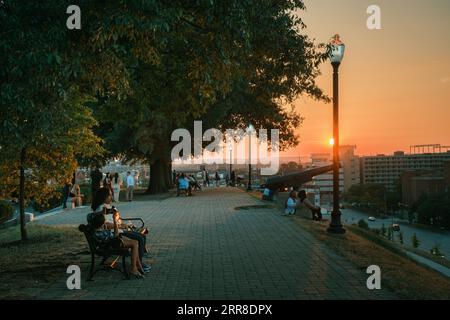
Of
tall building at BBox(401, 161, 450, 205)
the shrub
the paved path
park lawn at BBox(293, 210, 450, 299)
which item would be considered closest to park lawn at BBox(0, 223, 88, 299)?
the paved path

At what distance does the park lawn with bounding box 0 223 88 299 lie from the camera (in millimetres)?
7699

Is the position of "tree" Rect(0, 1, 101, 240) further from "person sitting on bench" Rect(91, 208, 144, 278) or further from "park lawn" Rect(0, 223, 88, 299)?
"park lawn" Rect(0, 223, 88, 299)

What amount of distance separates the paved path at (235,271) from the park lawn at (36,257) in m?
0.44

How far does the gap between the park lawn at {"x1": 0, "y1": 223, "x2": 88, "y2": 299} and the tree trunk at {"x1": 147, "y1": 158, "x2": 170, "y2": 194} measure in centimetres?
2281

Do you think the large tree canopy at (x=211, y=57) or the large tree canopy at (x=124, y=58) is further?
the large tree canopy at (x=211, y=57)

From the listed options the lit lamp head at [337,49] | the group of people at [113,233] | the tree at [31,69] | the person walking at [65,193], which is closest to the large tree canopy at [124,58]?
the tree at [31,69]

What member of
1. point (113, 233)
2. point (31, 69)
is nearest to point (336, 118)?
point (113, 233)

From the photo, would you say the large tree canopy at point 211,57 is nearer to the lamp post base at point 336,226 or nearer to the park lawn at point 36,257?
the park lawn at point 36,257

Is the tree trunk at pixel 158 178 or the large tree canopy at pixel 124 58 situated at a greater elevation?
the large tree canopy at pixel 124 58

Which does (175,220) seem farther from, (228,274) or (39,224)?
(228,274)

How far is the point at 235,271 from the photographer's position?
28.2 feet

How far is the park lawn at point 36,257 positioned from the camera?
7699 millimetres
